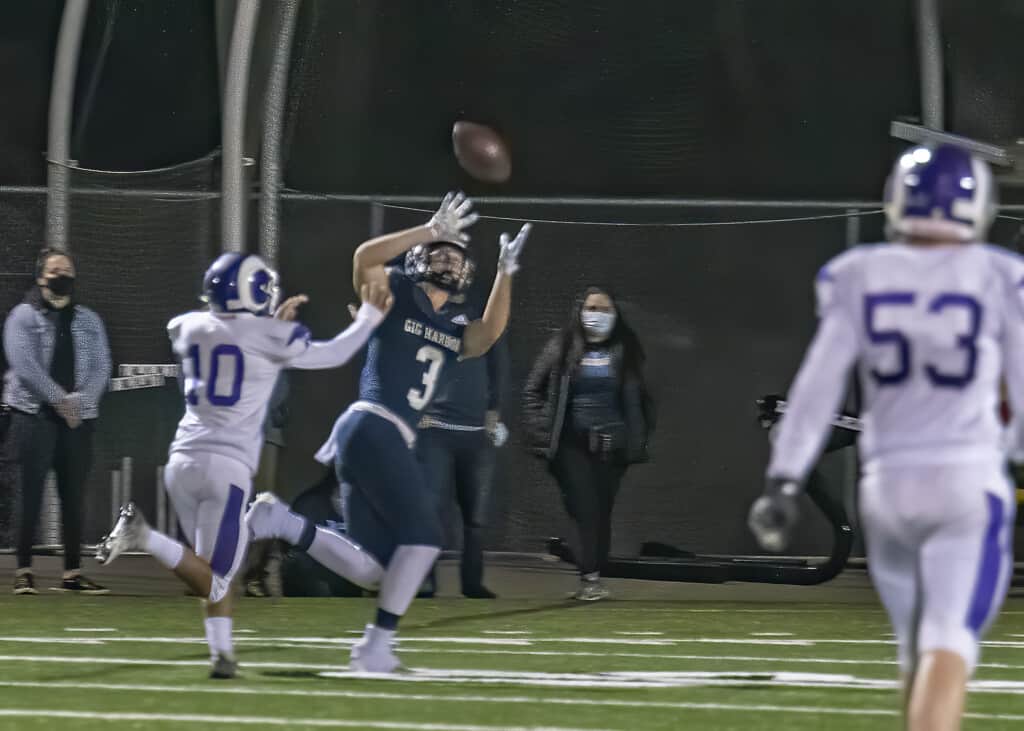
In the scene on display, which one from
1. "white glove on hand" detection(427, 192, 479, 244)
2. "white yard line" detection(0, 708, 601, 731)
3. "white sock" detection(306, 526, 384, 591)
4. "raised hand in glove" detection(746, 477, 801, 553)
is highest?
"white glove on hand" detection(427, 192, 479, 244)

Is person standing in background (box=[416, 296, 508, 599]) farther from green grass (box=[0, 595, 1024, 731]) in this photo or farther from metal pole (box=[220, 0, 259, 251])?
metal pole (box=[220, 0, 259, 251])

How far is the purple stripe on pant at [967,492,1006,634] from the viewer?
16.0 feet

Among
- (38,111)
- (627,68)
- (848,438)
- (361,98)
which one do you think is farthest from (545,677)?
(38,111)

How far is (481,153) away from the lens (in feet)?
36.5

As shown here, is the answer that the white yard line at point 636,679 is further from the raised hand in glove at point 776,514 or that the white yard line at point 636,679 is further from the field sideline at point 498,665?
the raised hand in glove at point 776,514

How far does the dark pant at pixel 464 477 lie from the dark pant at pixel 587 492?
0.45 m

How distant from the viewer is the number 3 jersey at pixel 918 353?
4.89 metres

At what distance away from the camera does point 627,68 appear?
16.7 m

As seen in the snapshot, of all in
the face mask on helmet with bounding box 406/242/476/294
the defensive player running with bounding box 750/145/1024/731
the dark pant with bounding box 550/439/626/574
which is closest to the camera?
the defensive player running with bounding box 750/145/1024/731

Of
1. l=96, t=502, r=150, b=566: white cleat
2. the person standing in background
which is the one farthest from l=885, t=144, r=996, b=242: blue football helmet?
the person standing in background

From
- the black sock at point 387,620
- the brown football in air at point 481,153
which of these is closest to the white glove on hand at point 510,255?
the black sock at point 387,620

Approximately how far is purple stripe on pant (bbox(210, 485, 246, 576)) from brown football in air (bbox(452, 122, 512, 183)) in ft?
12.2

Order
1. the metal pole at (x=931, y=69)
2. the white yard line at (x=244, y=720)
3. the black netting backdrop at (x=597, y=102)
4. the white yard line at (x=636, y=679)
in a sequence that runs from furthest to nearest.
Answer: the black netting backdrop at (x=597, y=102), the metal pole at (x=931, y=69), the white yard line at (x=636, y=679), the white yard line at (x=244, y=720)

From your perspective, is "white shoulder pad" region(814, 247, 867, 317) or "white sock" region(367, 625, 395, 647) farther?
"white sock" region(367, 625, 395, 647)
